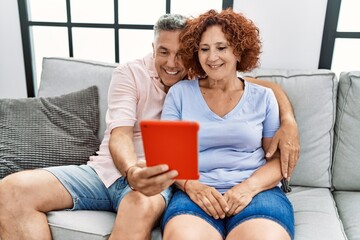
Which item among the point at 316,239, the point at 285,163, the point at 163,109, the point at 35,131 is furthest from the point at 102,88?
the point at 316,239

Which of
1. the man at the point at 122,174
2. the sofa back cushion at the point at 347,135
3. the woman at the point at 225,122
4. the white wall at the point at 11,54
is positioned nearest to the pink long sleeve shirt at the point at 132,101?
the man at the point at 122,174

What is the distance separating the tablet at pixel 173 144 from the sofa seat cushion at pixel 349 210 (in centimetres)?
72

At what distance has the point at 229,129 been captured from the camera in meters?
1.30

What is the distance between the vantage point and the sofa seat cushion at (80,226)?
1209mm

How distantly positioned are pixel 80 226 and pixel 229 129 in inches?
24.5

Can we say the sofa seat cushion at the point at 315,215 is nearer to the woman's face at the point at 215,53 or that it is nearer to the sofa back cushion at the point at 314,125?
the sofa back cushion at the point at 314,125

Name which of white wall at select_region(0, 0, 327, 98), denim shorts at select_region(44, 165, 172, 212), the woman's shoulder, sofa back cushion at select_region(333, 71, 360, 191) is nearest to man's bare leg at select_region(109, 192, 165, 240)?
denim shorts at select_region(44, 165, 172, 212)

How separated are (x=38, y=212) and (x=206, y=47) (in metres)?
0.84

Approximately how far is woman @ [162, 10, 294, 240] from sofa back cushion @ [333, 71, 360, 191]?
0.42 m

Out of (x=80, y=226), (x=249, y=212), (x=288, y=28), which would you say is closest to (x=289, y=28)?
(x=288, y=28)

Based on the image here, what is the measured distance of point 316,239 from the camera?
1.20 metres

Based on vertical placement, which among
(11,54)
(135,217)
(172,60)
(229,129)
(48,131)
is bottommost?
(135,217)

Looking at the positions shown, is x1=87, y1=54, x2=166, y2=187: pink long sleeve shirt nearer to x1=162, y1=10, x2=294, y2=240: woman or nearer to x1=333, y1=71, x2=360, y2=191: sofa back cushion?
x1=162, y1=10, x2=294, y2=240: woman

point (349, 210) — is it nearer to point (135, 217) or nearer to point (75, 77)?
point (135, 217)
